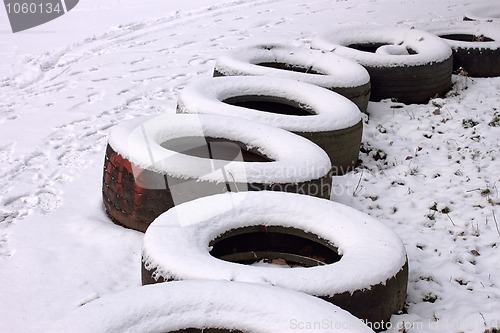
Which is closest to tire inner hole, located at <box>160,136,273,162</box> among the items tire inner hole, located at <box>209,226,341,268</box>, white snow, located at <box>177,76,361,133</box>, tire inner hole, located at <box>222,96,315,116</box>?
white snow, located at <box>177,76,361,133</box>

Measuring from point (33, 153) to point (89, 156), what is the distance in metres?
0.51

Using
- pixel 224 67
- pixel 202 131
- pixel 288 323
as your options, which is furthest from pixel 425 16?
pixel 288 323

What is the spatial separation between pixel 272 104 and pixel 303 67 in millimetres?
1032

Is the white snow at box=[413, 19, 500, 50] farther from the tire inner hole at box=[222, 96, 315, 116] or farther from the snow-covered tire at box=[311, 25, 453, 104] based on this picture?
the tire inner hole at box=[222, 96, 315, 116]

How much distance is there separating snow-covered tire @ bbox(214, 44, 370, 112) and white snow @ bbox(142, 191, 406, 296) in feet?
7.79

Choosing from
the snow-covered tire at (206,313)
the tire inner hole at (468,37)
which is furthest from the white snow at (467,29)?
A: the snow-covered tire at (206,313)

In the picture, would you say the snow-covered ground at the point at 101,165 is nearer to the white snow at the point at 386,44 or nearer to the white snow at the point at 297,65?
the white snow at the point at 386,44

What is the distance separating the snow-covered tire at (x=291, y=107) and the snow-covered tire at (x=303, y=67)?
0.34 meters

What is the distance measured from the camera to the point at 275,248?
3.52 m

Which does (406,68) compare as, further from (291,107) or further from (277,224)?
(277,224)

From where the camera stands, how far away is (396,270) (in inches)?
119

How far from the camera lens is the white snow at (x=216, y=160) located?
3.81 m

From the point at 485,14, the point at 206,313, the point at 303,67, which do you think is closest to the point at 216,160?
the point at 206,313

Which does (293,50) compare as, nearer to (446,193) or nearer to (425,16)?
(446,193)
